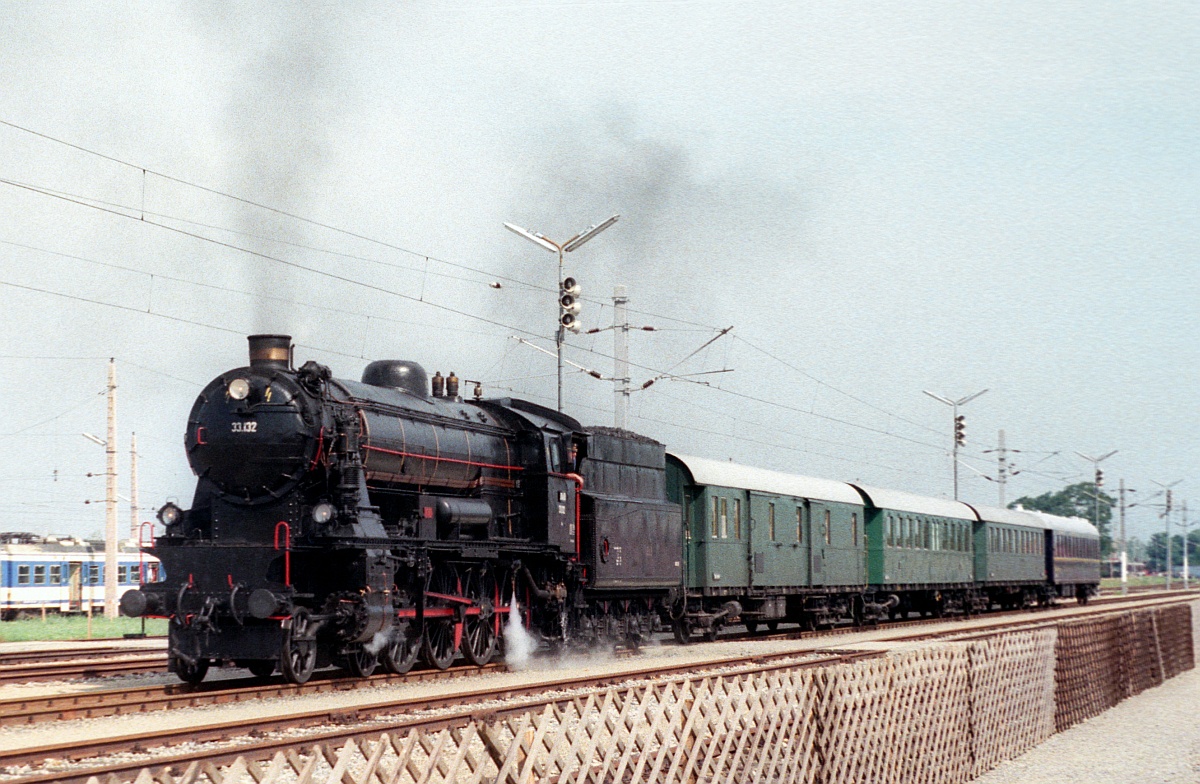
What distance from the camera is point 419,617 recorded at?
19.5 meters

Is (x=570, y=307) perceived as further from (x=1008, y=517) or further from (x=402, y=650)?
(x=1008, y=517)

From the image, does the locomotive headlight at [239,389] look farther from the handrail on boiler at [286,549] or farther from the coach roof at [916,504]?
the coach roof at [916,504]

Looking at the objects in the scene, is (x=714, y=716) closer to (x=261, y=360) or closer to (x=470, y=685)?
(x=470, y=685)

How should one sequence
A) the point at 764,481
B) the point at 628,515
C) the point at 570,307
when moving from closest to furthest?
the point at 628,515
the point at 570,307
the point at 764,481

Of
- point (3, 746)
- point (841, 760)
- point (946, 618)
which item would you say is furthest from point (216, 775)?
point (946, 618)

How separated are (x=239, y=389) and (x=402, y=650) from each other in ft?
15.0

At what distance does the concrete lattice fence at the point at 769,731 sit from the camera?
7.93 meters

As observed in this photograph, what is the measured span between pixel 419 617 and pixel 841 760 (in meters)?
9.37

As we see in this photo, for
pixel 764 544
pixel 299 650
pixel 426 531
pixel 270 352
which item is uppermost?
pixel 270 352

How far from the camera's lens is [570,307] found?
28.2 metres

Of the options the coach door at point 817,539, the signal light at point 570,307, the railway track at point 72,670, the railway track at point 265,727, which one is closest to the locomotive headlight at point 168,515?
the railway track at point 265,727

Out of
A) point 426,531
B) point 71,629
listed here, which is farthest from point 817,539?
point 71,629

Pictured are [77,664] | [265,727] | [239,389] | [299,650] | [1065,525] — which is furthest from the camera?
[1065,525]

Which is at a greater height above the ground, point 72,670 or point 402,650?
point 402,650
